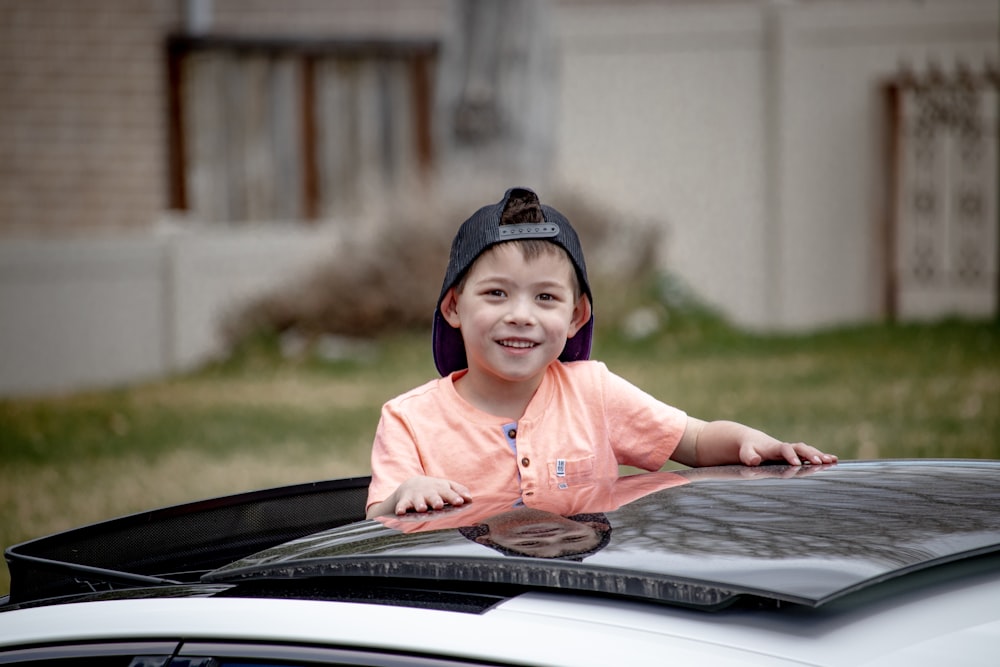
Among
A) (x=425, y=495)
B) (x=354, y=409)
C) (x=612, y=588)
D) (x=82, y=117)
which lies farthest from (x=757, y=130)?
(x=612, y=588)

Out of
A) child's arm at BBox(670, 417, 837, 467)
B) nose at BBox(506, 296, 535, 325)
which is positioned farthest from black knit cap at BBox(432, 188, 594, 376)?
child's arm at BBox(670, 417, 837, 467)

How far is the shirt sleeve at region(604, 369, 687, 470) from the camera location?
2639 mm

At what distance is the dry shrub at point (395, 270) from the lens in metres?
10.7

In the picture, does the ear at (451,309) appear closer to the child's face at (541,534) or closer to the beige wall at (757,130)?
the child's face at (541,534)

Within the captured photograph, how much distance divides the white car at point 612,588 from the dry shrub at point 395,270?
8.68 m

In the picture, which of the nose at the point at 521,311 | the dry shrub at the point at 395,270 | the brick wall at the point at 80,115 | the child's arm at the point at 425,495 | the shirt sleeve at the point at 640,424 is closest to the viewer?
the child's arm at the point at 425,495

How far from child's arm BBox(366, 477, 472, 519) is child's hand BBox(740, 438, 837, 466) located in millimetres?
524

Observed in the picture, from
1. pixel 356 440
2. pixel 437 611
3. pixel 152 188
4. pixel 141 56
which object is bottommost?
pixel 356 440

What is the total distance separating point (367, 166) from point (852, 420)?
6946 mm

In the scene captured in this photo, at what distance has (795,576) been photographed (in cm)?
143

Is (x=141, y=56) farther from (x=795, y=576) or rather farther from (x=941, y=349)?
(x=795, y=576)

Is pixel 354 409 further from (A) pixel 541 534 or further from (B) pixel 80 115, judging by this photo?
(A) pixel 541 534

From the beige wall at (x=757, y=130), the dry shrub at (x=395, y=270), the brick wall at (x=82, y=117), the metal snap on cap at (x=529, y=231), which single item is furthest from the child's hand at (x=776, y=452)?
the brick wall at (x=82, y=117)

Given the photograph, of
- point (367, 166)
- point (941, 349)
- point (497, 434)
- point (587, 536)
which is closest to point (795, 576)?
point (587, 536)
